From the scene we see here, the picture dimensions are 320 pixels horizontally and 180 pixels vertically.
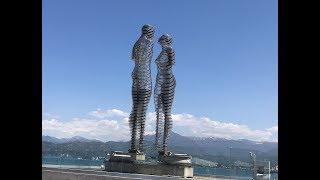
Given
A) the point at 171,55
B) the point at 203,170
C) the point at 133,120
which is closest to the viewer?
the point at 203,170

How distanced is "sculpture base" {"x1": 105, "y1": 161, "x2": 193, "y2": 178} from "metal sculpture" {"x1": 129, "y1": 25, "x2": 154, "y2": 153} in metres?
1.57

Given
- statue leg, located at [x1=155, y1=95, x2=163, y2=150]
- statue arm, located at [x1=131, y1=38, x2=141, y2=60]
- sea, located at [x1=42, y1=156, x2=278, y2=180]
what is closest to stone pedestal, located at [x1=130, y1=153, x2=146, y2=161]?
statue leg, located at [x1=155, y1=95, x2=163, y2=150]

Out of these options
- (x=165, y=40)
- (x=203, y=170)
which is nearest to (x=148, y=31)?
(x=165, y=40)

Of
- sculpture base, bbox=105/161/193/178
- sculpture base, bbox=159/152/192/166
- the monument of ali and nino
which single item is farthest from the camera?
the monument of ali and nino

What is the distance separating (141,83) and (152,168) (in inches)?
193

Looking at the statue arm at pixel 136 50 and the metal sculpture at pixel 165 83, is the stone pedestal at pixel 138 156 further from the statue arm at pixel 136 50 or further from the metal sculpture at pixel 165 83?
the statue arm at pixel 136 50

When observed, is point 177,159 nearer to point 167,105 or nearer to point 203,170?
point 203,170

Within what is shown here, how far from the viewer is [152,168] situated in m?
24.0

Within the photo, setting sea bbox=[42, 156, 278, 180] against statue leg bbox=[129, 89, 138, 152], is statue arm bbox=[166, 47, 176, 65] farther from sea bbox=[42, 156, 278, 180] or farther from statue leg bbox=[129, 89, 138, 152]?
sea bbox=[42, 156, 278, 180]

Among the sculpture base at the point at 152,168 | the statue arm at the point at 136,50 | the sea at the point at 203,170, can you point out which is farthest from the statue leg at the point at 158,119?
the sea at the point at 203,170

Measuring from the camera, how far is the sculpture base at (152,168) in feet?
74.4

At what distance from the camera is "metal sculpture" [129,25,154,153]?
2614 centimetres
